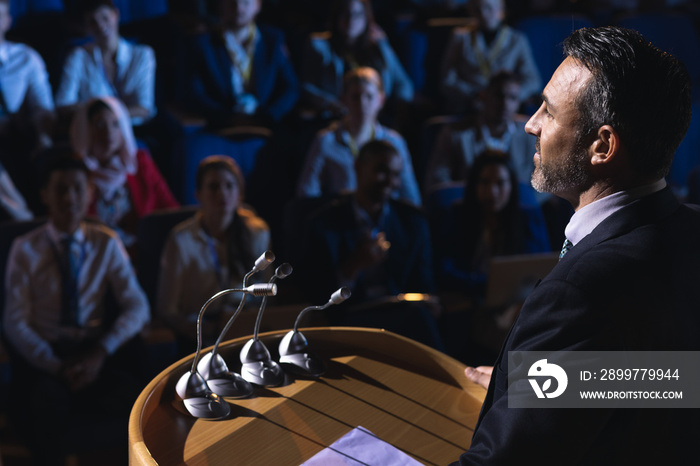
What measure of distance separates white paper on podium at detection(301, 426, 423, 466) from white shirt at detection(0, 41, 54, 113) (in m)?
1.48

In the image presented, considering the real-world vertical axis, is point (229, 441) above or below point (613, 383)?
below

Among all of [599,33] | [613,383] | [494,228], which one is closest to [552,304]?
[613,383]

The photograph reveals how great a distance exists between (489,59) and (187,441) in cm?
188

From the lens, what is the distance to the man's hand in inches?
29.6

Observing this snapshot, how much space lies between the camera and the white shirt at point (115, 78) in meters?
1.88

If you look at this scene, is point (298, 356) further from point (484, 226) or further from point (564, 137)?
point (484, 226)

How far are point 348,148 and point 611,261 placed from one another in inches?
55.8

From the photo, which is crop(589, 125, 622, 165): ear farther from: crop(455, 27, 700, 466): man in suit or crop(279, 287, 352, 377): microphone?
crop(279, 287, 352, 377): microphone

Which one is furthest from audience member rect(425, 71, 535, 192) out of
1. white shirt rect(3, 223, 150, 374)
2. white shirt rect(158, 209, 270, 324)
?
white shirt rect(3, 223, 150, 374)

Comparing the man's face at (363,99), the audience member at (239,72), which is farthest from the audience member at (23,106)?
the man's face at (363,99)

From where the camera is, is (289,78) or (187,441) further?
(289,78)

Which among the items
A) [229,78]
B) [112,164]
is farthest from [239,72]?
[112,164]

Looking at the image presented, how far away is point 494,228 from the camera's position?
1.72 meters

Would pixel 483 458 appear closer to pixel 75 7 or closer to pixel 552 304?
pixel 552 304
